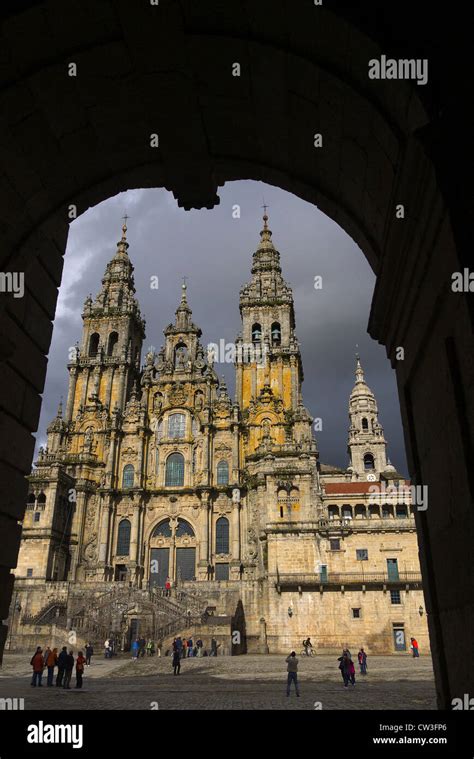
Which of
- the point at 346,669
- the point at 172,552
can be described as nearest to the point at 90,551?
the point at 172,552

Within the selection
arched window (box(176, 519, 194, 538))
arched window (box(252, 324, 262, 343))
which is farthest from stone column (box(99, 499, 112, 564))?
arched window (box(252, 324, 262, 343))

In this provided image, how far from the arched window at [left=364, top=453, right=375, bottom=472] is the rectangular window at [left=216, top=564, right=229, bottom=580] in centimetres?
3374

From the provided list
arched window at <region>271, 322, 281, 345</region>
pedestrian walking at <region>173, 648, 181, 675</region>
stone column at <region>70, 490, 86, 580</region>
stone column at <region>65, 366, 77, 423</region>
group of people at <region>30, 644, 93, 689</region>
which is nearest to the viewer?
group of people at <region>30, 644, 93, 689</region>

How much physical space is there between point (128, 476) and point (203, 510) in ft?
27.7

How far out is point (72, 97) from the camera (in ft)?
19.0

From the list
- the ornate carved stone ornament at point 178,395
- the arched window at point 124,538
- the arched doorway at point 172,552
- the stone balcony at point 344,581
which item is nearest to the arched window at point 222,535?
the arched doorway at point 172,552

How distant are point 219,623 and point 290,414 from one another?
21170 millimetres

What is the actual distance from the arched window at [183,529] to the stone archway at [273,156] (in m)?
43.4

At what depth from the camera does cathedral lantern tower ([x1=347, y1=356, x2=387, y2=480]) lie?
72.5 meters

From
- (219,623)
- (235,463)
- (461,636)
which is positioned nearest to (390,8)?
(461,636)

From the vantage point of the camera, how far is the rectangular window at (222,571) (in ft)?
148

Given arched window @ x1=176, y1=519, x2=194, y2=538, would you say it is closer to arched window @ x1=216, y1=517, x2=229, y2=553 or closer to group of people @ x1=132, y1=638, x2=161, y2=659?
arched window @ x1=216, y1=517, x2=229, y2=553

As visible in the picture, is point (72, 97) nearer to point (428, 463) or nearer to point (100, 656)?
point (428, 463)

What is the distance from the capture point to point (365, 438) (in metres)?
75.0
